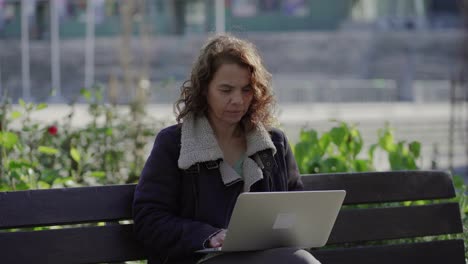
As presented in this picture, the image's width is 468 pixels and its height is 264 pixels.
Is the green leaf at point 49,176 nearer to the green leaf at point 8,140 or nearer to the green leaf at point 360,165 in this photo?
the green leaf at point 8,140

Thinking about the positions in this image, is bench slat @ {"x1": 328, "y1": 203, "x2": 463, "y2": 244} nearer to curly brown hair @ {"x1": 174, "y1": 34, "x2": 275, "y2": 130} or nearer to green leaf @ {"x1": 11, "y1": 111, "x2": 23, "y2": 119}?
curly brown hair @ {"x1": 174, "y1": 34, "x2": 275, "y2": 130}

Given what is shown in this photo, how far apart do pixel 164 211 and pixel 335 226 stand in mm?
827

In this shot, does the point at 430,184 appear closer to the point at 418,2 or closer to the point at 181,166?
the point at 181,166

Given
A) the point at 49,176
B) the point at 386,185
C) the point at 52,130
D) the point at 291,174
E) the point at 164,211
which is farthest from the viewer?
the point at 52,130

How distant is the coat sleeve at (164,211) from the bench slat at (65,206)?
115mm

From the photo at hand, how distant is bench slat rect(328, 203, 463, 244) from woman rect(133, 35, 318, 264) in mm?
478

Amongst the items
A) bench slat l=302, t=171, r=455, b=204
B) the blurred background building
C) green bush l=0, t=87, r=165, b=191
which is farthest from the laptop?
the blurred background building

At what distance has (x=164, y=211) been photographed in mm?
3254

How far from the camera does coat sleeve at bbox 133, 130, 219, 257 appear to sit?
319cm

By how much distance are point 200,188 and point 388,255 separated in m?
0.96

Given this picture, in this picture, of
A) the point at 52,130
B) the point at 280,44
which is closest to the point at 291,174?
the point at 52,130

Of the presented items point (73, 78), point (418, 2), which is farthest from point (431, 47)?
point (73, 78)

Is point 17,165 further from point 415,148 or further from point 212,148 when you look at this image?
point 415,148

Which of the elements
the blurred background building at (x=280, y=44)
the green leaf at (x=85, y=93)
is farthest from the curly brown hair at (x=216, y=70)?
the blurred background building at (x=280, y=44)
